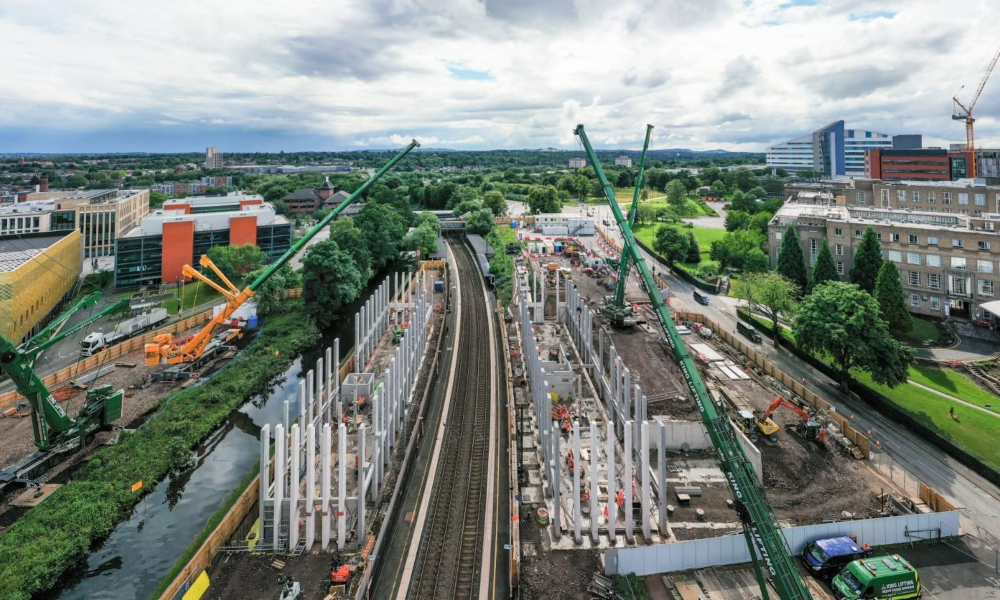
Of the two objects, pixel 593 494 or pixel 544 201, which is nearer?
pixel 593 494

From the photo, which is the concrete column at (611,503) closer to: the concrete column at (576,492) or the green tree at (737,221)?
the concrete column at (576,492)

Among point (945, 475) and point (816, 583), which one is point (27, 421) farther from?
point (945, 475)

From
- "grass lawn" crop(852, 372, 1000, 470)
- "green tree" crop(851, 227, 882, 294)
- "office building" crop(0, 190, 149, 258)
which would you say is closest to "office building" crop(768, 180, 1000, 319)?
"green tree" crop(851, 227, 882, 294)

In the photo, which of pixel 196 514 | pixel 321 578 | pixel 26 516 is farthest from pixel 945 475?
pixel 26 516

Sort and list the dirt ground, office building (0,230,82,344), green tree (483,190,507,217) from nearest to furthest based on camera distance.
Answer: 1. the dirt ground
2. office building (0,230,82,344)
3. green tree (483,190,507,217)

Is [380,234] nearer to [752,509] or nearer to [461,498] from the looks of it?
[461,498]

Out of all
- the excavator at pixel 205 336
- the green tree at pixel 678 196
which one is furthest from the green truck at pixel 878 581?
the green tree at pixel 678 196

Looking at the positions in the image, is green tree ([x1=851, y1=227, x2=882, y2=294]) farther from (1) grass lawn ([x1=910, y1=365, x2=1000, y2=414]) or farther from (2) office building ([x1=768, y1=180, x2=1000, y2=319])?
(1) grass lawn ([x1=910, y1=365, x2=1000, y2=414])

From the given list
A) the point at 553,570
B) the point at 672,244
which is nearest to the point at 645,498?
the point at 553,570
